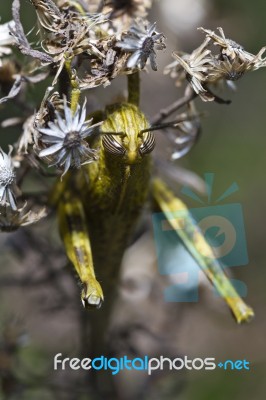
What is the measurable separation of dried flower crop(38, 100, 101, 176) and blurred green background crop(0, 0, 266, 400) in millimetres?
890

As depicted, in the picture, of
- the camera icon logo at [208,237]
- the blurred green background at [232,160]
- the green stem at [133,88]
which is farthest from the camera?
the blurred green background at [232,160]

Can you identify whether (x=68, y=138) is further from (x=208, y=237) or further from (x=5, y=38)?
(x=208, y=237)

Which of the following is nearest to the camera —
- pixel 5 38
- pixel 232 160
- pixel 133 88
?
pixel 133 88

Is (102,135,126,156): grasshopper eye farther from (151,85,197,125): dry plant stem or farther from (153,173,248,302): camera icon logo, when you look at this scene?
(153,173,248,302): camera icon logo

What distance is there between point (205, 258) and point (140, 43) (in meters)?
0.46

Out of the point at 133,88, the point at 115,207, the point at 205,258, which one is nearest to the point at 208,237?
the point at 205,258

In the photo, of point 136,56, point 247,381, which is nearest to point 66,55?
point 136,56

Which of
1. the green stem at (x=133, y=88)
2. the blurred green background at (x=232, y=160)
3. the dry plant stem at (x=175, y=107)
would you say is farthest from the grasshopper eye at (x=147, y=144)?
the blurred green background at (x=232, y=160)

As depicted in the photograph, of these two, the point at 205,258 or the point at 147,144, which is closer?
the point at 147,144

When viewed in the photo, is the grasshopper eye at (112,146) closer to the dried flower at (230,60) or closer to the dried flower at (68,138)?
the dried flower at (68,138)

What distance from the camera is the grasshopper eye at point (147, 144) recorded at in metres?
1.11

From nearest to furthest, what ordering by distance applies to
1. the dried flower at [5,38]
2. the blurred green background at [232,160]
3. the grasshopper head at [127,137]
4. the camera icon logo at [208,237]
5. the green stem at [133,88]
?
the grasshopper head at [127,137] → the green stem at [133,88] → the dried flower at [5,38] → the camera icon logo at [208,237] → the blurred green background at [232,160]

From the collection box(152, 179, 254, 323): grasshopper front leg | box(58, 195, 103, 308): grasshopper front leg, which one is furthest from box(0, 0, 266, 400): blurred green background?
box(58, 195, 103, 308): grasshopper front leg

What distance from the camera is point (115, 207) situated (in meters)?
1.28
